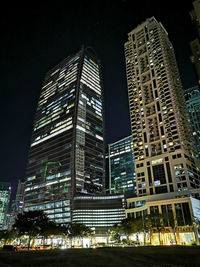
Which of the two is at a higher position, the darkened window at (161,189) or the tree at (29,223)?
the darkened window at (161,189)

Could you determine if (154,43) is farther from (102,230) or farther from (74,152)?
(102,230)

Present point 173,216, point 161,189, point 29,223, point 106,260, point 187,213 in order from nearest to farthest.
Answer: point 106,260 < point 29,223 < point 173,216 < point 187,213 < point 161,189

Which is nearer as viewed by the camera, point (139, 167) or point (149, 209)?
point (149, 209)

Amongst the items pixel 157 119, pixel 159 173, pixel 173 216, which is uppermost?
pixel 157 119

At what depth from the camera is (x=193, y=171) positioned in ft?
446

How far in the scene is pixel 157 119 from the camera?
154250mm

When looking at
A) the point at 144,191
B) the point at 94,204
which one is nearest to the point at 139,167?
the point at 144,191

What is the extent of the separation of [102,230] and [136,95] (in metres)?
110

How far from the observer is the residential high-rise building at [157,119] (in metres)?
133

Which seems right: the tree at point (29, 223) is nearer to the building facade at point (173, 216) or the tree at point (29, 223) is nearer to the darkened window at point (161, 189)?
the building facade at point (173, 216)

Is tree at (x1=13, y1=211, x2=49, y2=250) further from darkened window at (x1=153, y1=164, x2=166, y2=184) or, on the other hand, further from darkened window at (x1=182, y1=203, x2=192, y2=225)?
darkened window at (x1=153, y1=164, x2=166, y2=184)

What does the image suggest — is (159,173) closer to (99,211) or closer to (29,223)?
(99,211)

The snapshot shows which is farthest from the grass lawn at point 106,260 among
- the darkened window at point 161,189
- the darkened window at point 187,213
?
the darkened window at point 161,189

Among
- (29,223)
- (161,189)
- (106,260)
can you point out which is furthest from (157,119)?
(106,260)
